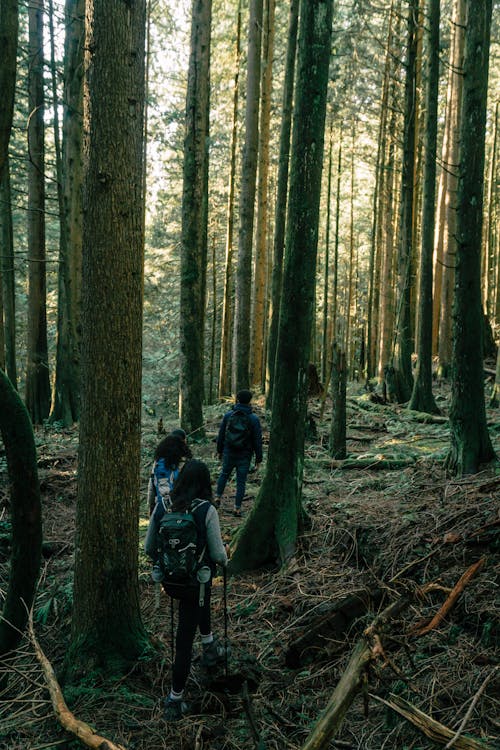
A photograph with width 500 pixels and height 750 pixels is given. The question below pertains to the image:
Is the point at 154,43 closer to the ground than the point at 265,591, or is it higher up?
higher up

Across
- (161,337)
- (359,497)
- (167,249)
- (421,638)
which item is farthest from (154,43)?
(421,638)

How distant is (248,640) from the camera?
5.06m

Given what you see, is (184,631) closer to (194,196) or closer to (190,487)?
(190,487)

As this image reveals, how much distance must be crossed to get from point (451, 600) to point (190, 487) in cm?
209

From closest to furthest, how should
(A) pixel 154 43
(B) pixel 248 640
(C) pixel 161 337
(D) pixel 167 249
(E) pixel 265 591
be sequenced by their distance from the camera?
(B) pixel 248 640, (E) pixel 265 591, (A) pixel 154 43, (D) pixel 167 249, (C) pixel 161 337

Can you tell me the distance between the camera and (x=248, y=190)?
14656 mm

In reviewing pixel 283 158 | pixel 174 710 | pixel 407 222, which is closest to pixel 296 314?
pixel 174 710

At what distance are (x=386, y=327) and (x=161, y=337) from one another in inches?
587

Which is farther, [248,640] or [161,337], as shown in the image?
[161,337]

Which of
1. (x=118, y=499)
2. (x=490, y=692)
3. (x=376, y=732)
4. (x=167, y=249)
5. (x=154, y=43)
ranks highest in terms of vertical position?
(x=154, y=43)

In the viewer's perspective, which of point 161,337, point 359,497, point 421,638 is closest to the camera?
point 421,638

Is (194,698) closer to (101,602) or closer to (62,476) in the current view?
(101,602)

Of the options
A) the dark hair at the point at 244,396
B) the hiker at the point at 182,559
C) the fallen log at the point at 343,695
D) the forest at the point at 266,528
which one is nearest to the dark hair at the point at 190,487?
the hiker at the point at 182,559

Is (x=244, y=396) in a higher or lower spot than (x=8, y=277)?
lower
